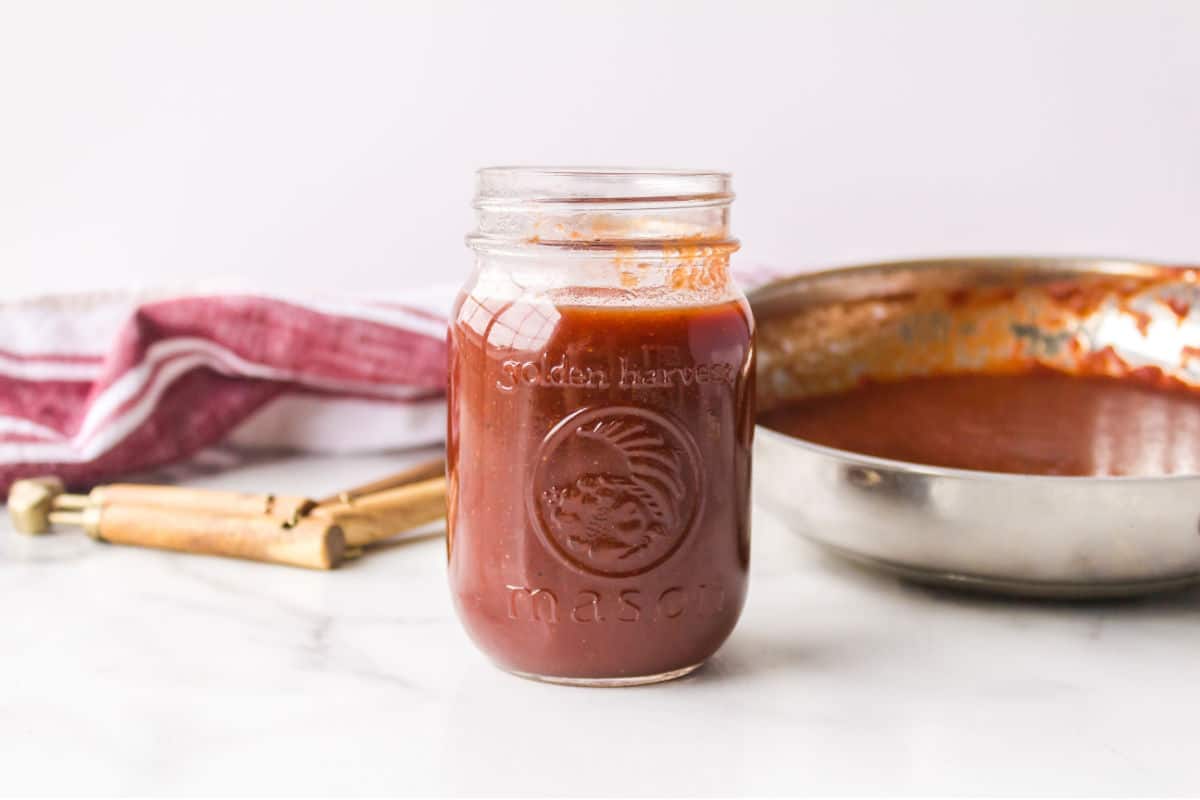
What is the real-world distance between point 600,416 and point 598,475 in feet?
0.12

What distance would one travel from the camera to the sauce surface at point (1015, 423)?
112 centimetres

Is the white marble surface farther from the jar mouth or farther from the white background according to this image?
the white background

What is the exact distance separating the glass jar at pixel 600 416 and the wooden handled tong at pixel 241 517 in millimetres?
279

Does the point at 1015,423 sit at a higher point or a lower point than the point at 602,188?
lower

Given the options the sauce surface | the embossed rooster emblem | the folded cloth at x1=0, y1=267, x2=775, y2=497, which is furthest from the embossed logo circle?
the folded cloth at x1=0, y1=267, x2=775, y2=497

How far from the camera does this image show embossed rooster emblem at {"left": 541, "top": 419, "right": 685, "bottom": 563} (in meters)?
0.84

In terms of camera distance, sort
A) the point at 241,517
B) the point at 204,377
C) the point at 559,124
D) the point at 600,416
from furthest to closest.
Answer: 1. the point at 559,124
2. the point at 204,377
3. the point at 241,517
4. the point at 600,416

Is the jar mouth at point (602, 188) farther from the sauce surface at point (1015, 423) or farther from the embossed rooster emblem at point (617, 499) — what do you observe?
the sauce surface at point (1015, 423)

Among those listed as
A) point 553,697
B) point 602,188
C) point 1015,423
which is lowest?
point 553,697

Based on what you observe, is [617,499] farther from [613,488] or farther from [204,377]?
[204,377]

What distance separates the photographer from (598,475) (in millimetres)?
843

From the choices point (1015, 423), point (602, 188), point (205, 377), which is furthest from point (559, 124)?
point (602, 188)

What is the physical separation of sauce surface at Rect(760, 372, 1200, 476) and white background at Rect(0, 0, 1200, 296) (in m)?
0.54

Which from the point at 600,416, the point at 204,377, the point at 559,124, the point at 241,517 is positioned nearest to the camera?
the point at 600,416
